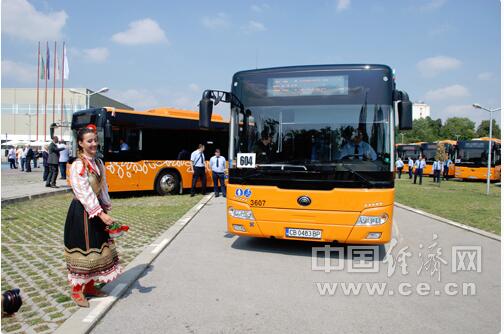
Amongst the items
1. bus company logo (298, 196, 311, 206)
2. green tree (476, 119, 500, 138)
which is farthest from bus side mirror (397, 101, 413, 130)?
green tree (476, 119, 500, 138)

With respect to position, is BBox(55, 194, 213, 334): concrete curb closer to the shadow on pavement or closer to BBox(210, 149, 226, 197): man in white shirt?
the shadow on pavement

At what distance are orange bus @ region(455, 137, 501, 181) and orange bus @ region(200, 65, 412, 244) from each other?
29.1 metres

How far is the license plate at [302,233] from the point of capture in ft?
22.4

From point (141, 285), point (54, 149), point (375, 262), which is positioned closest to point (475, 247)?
point (375, 262)

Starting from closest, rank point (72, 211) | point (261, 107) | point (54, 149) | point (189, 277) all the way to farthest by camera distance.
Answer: point (72, 211) < point (189, 277) < point (261, 107) < point (54, 149)

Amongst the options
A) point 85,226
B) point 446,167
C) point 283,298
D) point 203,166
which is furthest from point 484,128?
point 85,226

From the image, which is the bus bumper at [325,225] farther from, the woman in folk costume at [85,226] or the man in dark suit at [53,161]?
the man in dark suit at [53,161]

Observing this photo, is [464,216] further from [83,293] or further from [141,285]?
[83,293]

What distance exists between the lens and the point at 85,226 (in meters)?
4.65

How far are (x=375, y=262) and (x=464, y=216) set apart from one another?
6975 mm

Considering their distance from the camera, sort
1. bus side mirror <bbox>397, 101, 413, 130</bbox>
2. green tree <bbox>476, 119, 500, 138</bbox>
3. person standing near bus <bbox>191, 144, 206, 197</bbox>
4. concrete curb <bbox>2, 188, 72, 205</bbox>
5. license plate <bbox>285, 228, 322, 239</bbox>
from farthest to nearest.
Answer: green tree <bbox>476, 119, 500, 138</bbox>, person standing near bus <bbox>191, 144, 206, 197</bbox>, concrete curb <bbox>2, 188, 72, 205</bbox>, bus side mirror <bbox>397, 101, 413, 130</bbox>, license plate <bbox>285, 228, 322, 239</bbox>

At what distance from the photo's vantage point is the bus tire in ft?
52.7

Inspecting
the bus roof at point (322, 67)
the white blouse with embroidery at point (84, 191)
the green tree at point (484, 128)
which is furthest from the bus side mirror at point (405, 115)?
the green tree at point (484, 128)

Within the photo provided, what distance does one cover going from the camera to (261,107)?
7.51m
